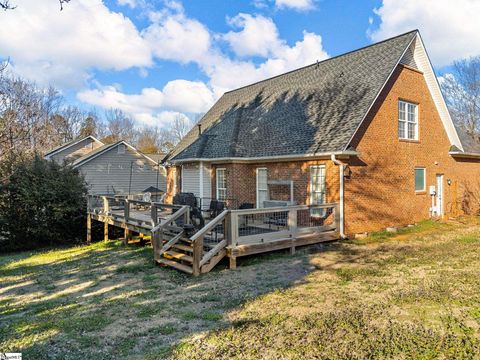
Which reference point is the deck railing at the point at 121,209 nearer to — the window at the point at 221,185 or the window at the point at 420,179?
the window at the point at 221,185

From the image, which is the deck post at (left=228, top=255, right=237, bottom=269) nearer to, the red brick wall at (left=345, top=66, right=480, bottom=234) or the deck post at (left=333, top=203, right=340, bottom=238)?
the deck post at (left=333, top=203, right=340, bottom=238)

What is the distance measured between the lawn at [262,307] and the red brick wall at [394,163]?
2.16 m

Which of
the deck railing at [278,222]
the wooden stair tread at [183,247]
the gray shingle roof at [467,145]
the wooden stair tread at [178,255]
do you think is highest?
the gray shingle roof at [467,145]

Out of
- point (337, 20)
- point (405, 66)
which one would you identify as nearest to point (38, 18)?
point (405, 66)

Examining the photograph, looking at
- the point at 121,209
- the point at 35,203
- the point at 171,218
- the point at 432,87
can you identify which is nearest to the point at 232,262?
the point at 171,218

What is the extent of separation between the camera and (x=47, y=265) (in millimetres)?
10891

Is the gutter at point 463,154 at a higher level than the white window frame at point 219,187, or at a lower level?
higher

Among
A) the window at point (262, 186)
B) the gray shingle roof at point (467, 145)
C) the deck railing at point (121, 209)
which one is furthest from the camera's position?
the gray shingle roof at point (467, 145)

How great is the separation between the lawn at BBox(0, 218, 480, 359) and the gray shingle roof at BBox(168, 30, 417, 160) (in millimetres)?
4449

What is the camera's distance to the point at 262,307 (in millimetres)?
5895

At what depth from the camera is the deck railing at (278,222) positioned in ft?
29.3

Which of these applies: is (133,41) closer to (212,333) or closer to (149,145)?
(212,333)

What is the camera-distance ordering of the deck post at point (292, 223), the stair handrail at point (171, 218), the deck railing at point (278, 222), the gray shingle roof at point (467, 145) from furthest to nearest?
1. the gray shingle roof at point (467, 145)
2. the deck post at point (292, 223)
3. the stair handrail at point (171, 218)
4. the deck railing at point (278, 222)

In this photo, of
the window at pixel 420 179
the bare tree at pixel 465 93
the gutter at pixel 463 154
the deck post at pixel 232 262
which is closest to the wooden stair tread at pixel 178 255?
the deck post at pixel 232 262
